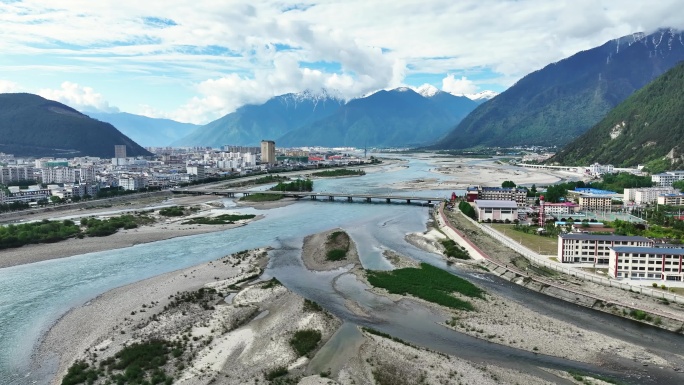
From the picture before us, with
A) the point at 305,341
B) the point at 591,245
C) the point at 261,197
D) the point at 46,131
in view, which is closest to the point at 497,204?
the point at 591,245

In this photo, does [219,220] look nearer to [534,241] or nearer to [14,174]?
[534,241]

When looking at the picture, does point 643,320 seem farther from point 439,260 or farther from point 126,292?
point 126,292

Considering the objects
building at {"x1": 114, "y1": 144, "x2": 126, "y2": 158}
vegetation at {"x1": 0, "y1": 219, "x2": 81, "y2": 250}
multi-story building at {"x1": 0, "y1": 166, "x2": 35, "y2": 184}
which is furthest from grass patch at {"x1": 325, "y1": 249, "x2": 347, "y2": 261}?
building at {"x1": 114, "y1": 144, "x2": 126, "y2": 158}

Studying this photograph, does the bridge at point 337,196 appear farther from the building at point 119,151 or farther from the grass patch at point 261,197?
the building at point 119,151

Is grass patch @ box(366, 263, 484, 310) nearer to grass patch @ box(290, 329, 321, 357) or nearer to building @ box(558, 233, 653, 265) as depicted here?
grass patch @ box(290, 329, 321, 357)

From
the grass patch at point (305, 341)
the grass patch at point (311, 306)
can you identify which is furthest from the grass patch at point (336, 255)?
the grass patch at point (305, 341)

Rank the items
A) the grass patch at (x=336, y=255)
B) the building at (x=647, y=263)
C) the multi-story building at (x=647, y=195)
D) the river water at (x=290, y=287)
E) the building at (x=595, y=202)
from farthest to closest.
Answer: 1. the multi-story building at (x=647, y=195)
2. the building at (x=595, y=202)
3. the grass patch at (x=336, y=255)
4. the building at (x=647, y=263)
5. the river water at (x=290, y=287)
